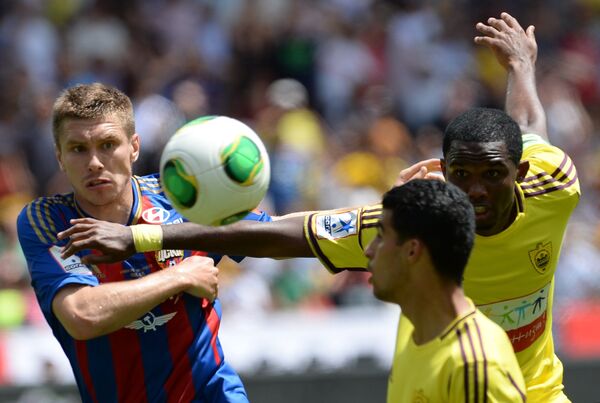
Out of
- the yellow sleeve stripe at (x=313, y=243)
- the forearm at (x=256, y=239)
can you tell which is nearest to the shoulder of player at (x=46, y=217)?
the forearm at (x=256, y=239)

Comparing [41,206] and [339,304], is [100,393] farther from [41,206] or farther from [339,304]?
[339,304]

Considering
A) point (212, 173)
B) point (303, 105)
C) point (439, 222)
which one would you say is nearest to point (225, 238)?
point (212, 173)

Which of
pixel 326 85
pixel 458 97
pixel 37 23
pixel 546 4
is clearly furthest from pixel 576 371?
pixel 37 23

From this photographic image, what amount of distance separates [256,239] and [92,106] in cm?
119

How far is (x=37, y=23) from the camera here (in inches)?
641

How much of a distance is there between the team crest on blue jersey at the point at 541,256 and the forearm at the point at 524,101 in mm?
927

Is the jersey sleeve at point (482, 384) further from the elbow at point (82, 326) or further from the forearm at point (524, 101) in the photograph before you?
the forearm at point (524, 101)

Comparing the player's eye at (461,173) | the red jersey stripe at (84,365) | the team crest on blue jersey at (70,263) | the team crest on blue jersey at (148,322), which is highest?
the player's eye at (461,173)

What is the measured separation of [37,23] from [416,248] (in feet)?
40.7

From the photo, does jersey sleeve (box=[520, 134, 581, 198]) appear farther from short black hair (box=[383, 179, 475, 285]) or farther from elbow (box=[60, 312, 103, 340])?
elbow (box=[60, 312, 103, 340])

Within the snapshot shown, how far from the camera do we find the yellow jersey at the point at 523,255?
Answer: 6.14 meters

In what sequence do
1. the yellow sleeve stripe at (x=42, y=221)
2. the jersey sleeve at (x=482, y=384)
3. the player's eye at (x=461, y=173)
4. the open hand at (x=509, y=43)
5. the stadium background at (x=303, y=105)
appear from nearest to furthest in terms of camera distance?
the jersey sleeve at (x=482, y=384) < the player's eye at (x=461, y=173) < the yellow sleeve stripe at (x=42, y=221) < the open hand at (x=509, y=43) < the stadium background at (x=303, y=105)

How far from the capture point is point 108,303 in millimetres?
6082

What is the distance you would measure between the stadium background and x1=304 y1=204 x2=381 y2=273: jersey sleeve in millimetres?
5522
